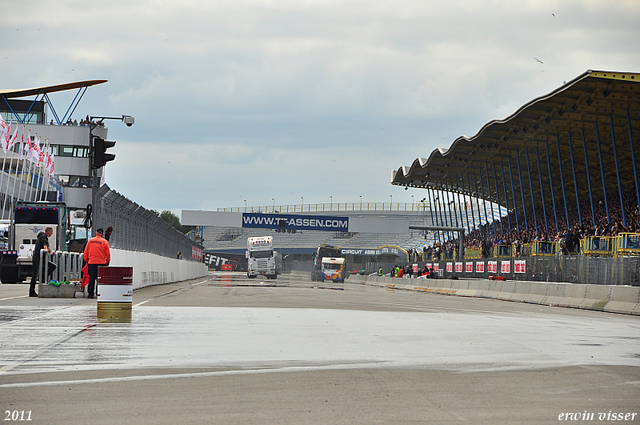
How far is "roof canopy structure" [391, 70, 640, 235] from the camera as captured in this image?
131 feet

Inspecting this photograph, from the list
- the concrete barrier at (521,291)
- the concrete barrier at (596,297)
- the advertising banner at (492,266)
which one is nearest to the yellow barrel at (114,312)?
the concrete barrier at (596,297)

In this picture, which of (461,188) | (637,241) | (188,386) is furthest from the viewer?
(461,188)

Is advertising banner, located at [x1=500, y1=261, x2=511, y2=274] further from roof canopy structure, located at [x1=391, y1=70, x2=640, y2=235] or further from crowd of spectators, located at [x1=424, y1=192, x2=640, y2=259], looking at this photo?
roof canopy structure, located at [x1=391, y1=70, x2=640, y2=235]

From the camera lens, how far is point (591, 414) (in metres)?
5.57

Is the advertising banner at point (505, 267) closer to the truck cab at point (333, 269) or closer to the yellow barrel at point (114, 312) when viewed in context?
the yellow barrel at point (114, 312)

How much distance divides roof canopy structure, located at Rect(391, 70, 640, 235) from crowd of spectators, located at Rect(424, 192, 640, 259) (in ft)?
3.21

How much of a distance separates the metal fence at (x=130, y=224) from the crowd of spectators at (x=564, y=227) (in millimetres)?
19340

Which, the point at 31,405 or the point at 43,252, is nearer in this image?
the point at 31,405

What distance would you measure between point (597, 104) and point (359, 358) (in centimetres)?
3658

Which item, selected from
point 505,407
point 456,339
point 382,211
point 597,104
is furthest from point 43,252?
point 382,211

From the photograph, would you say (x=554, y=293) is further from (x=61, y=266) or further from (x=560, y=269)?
(x=61, y=266)

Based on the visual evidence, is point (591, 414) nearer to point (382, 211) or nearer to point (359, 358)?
point (359, 358)

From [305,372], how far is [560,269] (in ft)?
73.9

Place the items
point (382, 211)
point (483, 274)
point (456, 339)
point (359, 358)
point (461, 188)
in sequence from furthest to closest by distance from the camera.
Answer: point (382, 211) < point (461, 188) < point (483, 274) < point (456, 339) < point (359, 358)
